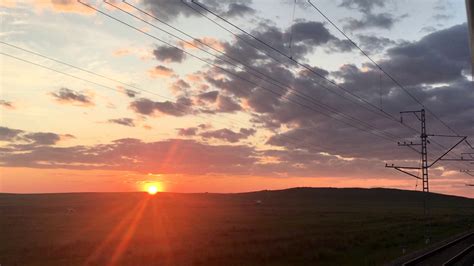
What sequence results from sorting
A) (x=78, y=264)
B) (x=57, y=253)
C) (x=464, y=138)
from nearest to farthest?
(x=78, y=264) < (x=57, y=253) < (x=464, y=138)

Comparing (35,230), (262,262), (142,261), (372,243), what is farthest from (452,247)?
(35,230)

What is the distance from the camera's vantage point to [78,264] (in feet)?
106

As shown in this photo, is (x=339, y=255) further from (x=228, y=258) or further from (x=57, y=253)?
(x=57, y=253)

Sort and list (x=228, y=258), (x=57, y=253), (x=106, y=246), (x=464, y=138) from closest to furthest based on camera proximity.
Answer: (x=228, y=258) < (x=57, y=253) < (x=464, y=138) < (x=106, y=246)

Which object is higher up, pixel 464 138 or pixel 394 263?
pixel 464 138

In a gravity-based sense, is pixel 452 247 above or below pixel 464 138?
below

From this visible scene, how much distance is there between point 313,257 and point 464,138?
1715cm

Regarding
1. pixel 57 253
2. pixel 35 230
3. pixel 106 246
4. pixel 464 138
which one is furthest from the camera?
pixel 35 230

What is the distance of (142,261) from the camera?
1330 inches

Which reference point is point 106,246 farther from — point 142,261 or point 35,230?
point 35,230

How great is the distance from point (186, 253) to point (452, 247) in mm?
21402

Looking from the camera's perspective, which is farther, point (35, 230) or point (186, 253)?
point (35, 230)

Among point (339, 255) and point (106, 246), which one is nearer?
point (339, 255)

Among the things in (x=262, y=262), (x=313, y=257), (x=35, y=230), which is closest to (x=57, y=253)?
(x=262, y=262)
